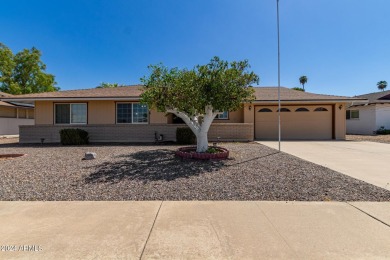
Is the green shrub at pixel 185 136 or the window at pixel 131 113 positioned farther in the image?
the window at pixel 131 113

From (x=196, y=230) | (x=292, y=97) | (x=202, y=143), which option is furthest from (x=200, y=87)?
(x=292, y=97)

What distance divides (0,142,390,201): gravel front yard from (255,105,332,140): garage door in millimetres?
9202

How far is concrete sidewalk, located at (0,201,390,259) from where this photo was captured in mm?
2695

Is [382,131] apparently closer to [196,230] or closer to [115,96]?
[115,96]

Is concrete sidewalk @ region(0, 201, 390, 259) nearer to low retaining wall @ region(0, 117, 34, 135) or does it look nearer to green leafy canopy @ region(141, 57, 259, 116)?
green leafy canopy @ region(141, 57, 259, 116)

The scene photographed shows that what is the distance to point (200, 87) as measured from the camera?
7.82m

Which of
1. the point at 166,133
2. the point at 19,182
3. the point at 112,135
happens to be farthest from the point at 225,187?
the point at 112,135

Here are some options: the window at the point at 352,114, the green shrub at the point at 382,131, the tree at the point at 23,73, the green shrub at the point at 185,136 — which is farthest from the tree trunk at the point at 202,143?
the tree at the point at 23,73

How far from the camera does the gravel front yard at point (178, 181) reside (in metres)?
4.66

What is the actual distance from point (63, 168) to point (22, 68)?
38.9 metres

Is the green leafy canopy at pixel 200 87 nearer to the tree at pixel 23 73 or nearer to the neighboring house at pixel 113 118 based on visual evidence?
the neighboring house at pixel 113 118

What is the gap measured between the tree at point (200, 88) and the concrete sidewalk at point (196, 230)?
444 centimetres

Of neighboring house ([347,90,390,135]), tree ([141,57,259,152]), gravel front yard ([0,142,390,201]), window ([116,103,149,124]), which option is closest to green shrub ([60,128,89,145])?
window ([116,103,149,124])

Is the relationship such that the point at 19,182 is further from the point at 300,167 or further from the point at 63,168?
Result: the point at 300,167
